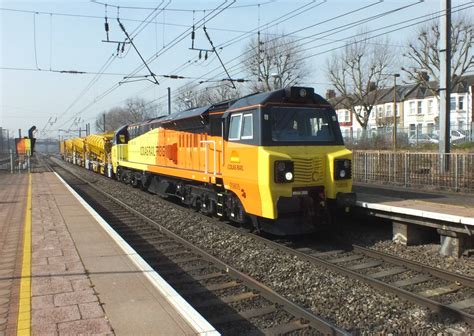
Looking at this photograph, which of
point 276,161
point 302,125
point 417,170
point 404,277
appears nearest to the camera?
point 404,277

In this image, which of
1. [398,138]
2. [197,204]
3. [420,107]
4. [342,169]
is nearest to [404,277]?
[342,169]

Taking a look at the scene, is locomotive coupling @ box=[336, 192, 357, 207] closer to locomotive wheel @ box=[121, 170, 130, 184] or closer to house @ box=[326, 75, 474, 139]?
locomotive wheel @ box=[121, 170, 130, 184]

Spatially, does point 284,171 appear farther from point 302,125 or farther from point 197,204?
point 197,204

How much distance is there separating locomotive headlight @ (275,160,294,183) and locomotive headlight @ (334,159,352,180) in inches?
43.8

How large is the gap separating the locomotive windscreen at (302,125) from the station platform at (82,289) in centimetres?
391

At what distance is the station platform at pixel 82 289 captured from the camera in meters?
4.69

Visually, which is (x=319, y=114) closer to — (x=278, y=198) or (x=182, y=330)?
(x=278, y=198)

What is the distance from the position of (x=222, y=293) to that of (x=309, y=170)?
365 cm

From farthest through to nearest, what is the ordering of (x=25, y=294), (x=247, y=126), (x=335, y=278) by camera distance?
(x=247, y=126) → (x=335, y=278) → (x=25, y=294)

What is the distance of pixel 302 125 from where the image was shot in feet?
32.7

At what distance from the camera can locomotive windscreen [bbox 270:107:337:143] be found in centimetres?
957

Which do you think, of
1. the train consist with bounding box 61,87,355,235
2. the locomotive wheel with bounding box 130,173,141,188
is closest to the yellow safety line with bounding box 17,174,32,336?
the train consist with bounding box 61,87,355,235

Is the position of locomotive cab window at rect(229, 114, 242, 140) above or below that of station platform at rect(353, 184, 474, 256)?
above

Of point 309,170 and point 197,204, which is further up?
point 309,170
